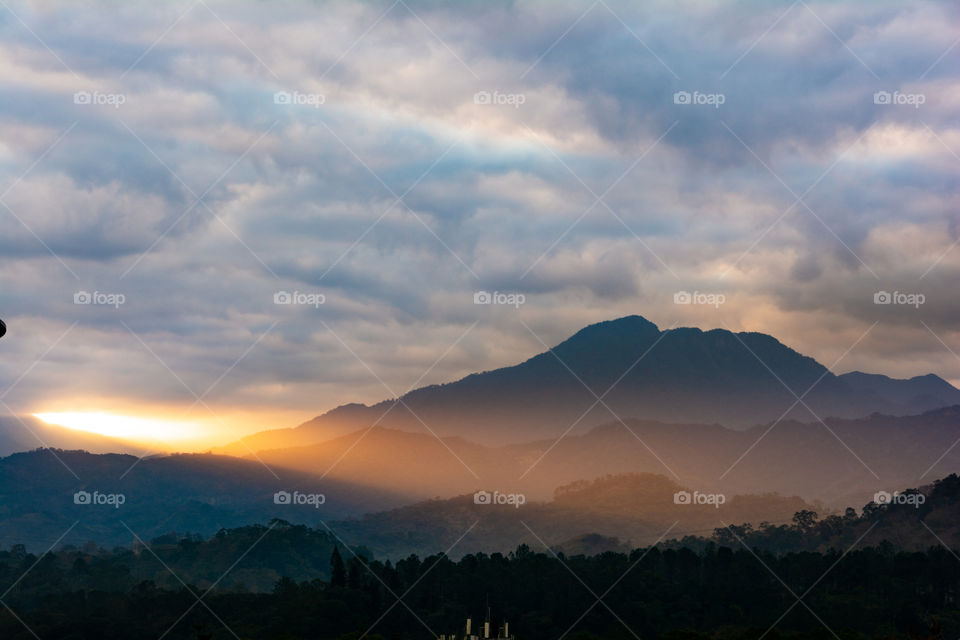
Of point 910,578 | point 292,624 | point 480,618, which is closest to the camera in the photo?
point 292,624

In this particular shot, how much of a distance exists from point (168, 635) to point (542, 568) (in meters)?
69.7

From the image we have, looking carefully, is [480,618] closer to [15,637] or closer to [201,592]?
[201,592]

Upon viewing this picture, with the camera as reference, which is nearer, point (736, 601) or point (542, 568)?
point (736, 601)

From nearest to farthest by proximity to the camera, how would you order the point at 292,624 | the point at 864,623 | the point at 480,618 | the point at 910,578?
the point at 292,624 < the point at 864,623 < the point at 480,618 < the point at 910,578

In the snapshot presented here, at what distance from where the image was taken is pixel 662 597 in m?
173

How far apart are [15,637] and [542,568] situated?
92.1 metres

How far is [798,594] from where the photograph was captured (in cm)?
17600

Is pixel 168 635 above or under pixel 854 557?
under

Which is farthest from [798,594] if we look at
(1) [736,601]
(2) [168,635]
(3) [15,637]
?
(3) [15,637]

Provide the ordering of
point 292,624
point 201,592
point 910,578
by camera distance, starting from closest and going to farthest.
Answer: point 292,624, point 910,578, point 201,592

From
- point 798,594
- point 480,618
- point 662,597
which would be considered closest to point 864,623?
point 798,594

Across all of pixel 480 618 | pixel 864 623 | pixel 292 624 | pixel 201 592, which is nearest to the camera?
pixel 292 624

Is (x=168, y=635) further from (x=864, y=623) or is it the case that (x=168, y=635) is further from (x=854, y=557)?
(x=854, y=557)

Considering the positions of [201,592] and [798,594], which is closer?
[798,594]
